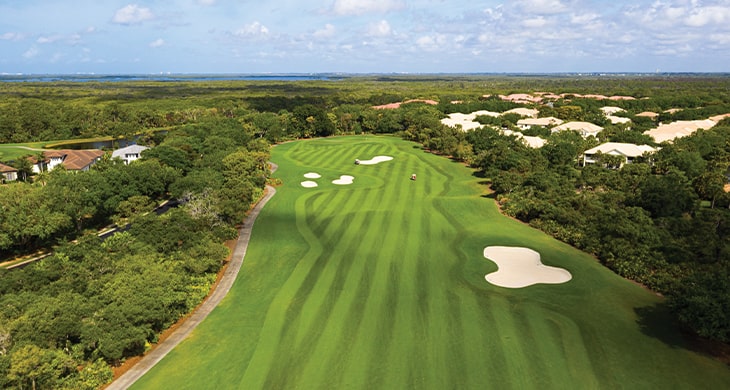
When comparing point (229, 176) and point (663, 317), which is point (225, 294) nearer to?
point (229, 176)

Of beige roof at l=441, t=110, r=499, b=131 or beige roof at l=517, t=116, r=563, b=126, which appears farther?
beige roof at l=517, t=116, r=563, b=126

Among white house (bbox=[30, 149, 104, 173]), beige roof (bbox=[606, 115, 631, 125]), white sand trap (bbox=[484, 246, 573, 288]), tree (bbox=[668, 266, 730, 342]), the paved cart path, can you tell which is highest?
beige roof (bbox=[606, 115, 631, 125])

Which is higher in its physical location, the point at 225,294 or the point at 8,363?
the point at 8,363

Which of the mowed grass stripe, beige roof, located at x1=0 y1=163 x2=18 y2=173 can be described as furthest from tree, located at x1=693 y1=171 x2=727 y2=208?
beige roof, located at x1=0 y1=163 x2=18 y2=173

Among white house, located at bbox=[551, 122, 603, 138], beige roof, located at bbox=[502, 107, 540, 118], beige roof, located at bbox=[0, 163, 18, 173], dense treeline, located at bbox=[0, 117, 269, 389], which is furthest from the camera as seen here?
beige roof, located at bbox=[502, 107, 540, 118]

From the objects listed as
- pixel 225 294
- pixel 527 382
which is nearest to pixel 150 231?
pixel 225 294

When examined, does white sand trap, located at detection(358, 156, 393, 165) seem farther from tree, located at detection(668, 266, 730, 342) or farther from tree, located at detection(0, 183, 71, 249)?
tree, located at detection(668, 266, 730, 342)
